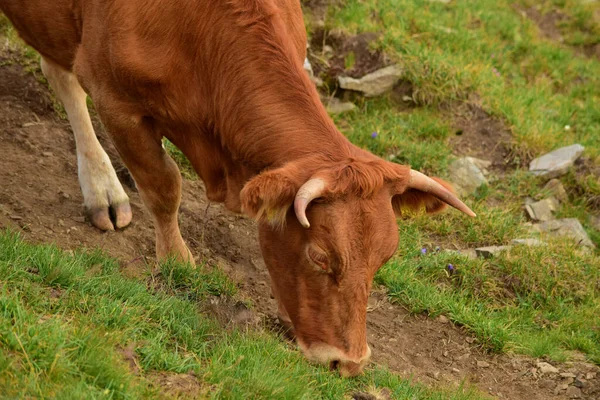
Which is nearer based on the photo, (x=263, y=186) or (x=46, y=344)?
(x=46, y=344)

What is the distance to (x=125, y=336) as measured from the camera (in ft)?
13.1

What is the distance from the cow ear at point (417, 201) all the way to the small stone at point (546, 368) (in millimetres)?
1513

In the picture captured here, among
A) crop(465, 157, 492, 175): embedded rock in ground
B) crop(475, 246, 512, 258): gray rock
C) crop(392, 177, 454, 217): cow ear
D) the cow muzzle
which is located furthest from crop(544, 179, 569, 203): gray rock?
the cow muzzle

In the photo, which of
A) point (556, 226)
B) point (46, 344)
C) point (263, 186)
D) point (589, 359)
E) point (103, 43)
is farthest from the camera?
point (556, 226)

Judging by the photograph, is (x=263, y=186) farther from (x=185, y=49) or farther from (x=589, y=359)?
(x=589, y=359)

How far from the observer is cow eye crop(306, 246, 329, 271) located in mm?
4480

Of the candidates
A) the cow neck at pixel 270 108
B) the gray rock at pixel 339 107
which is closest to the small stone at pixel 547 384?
the cow neck at pixel 270 108

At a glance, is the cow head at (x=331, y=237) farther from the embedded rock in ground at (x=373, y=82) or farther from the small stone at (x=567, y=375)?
the embedded rock in ground at (x=373, y=82)

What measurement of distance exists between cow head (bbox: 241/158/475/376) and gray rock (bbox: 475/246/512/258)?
2180 millimetres

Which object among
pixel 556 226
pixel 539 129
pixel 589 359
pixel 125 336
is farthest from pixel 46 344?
pixel 539 129

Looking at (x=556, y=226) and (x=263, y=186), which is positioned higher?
(x=263, y=186)

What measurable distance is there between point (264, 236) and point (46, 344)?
160 cm

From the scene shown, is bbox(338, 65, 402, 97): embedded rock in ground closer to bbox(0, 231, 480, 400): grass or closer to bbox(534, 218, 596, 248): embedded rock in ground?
bbox(534, 218, 596, 248): embedded rock in ground

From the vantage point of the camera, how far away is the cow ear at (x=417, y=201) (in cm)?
488
